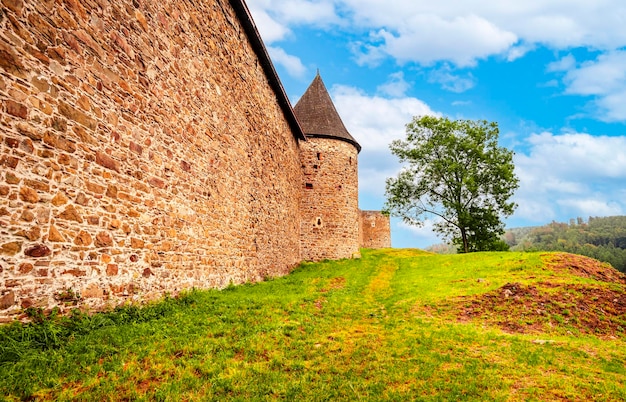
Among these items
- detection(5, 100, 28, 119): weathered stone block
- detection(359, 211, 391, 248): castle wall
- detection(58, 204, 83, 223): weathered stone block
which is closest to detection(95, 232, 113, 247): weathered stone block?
detection(58, 204, 83, 223): weathered stone block

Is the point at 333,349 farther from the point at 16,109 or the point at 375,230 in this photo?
the point at 375,230

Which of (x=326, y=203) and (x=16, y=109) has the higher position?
(x=326, y=203)

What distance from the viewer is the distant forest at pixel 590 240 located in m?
62.5

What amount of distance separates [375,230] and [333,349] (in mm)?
39111

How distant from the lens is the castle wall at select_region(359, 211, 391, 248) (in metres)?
43.5

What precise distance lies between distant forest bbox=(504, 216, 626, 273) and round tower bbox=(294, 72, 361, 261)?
1947 cm

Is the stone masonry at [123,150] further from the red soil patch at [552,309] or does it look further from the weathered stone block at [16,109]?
the red soil patch at [552,309]

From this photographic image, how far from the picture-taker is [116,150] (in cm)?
554

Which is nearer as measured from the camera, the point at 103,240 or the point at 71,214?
the point at 71,214

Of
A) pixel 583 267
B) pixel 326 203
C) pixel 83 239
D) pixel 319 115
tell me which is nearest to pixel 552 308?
pixel 583 267

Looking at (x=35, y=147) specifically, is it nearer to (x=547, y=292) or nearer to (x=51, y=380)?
(x=51, y=380)

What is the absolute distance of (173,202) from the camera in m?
7.22

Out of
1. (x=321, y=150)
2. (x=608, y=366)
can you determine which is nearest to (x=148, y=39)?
(x=608, y=366)

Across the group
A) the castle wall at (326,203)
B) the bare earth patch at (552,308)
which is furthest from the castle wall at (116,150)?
the castle wall at (326,203)
